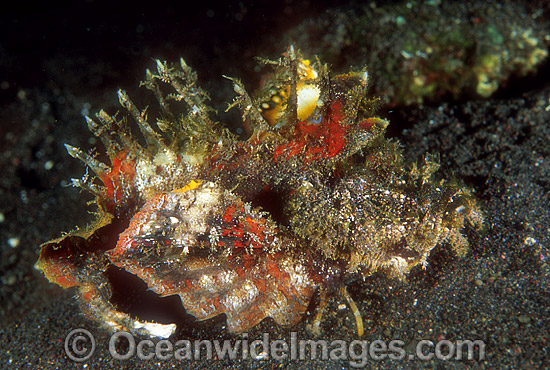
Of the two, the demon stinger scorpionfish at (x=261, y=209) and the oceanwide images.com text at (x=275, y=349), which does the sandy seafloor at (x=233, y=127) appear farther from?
the demon stinger scorpionfish at (x=261, y=209)

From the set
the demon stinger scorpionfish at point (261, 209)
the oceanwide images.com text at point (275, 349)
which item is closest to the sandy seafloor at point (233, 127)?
the oceanwide images.com text at point (275, 349)

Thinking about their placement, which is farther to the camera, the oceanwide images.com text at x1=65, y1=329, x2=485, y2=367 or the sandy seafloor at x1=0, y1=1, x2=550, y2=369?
the sandy seafloor at x1=0, y1=1, x2=550, y2=369

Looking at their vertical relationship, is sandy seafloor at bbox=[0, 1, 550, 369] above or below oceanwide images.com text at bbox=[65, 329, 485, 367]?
above

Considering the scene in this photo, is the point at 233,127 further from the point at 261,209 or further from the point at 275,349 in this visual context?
the point at 275,349

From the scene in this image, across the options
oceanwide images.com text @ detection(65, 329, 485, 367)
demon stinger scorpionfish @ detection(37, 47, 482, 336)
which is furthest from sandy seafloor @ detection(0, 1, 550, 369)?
demon stinger scorpionfish @ detection(37, 47, 482, 336)

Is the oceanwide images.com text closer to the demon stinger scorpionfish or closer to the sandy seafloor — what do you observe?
the sandy seafloor

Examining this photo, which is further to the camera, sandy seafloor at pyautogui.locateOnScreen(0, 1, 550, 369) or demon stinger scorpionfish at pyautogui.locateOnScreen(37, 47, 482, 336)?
sandy seafloor at pyautogui.locateOnScreen(0, 1, 550, 369)

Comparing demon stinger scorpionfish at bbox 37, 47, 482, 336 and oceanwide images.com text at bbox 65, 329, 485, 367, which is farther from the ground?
demon stinger scorpionfish at bbox 37, 47, 482, 336
